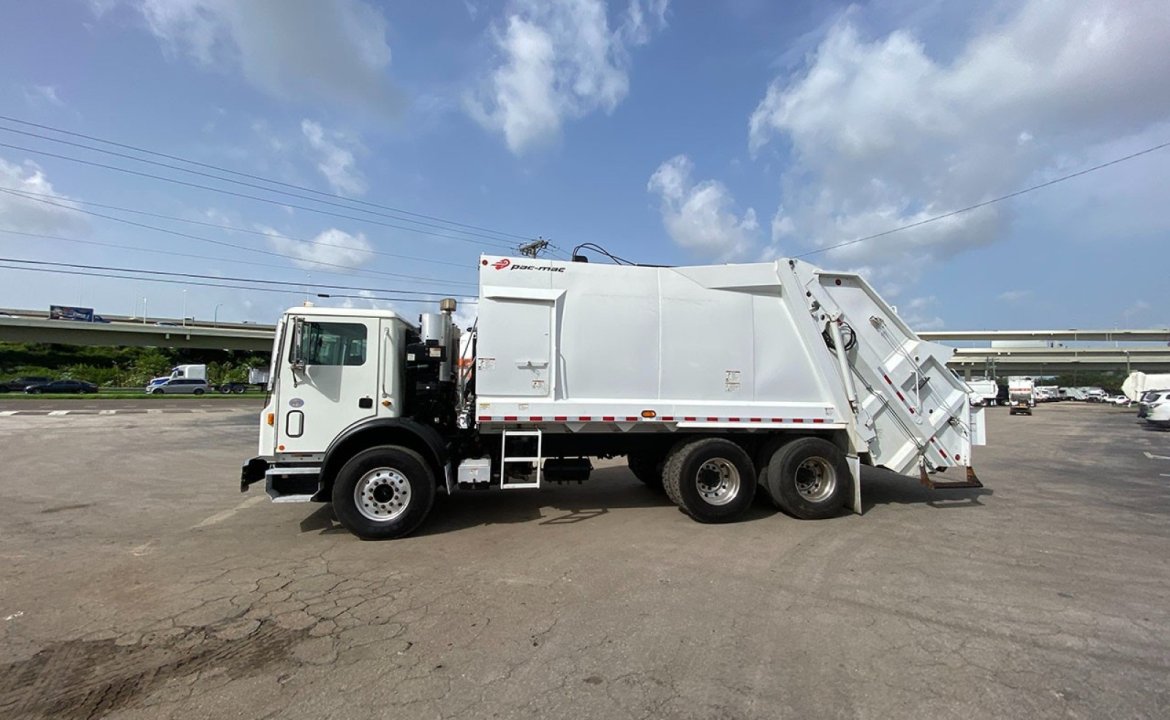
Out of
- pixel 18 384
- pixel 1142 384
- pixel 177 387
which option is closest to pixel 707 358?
pixel 177 387

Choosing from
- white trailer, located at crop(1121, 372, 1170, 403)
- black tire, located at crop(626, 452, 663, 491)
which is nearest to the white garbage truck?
black tire, located at crop(626, 452, 663, 491)

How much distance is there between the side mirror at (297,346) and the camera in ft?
21.1

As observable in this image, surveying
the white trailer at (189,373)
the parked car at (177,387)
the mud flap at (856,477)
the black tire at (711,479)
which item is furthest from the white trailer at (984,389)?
the white trailer at (189,373)

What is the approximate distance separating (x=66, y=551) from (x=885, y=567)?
27.5 ft

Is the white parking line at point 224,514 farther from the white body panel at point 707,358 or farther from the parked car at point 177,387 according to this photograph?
the parked car at point 177,387

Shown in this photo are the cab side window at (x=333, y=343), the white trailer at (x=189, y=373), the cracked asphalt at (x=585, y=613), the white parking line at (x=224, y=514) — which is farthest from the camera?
the white trailer at (x=189, y=373)

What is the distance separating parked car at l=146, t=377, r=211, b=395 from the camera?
48.4m

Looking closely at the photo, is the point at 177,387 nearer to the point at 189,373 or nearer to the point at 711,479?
the point at 189,373

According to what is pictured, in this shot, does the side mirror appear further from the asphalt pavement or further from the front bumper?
the asphalt pavement

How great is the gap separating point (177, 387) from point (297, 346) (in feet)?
176

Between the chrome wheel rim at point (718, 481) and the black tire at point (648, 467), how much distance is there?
0.91 m

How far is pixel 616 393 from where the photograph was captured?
23.1 ft

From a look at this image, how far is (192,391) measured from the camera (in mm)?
49781

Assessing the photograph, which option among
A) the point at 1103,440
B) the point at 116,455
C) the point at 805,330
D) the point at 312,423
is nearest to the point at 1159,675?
the point at 805,330
